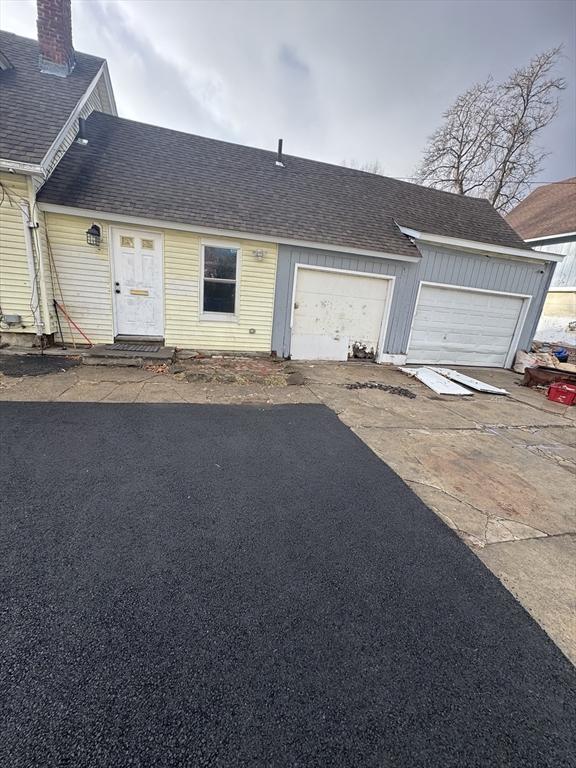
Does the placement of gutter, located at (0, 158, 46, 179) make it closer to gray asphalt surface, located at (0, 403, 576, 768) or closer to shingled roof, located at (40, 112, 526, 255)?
shingled roof, located at (40, 112, 526, 255)

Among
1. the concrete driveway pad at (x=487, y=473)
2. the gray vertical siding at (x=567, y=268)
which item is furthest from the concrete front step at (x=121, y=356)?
the gray vertical siding at (x=567, y=268)

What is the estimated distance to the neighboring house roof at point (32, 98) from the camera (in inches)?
224

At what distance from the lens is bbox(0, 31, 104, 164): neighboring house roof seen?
18.6 ft

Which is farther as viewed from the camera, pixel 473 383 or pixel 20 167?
pixel 473 383

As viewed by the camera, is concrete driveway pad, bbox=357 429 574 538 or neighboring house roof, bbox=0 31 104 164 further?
neighboring house roof, bbox=0 31 104 164

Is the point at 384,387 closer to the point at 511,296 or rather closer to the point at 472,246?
the point at 472,246

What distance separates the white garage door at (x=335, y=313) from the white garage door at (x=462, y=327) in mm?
1241

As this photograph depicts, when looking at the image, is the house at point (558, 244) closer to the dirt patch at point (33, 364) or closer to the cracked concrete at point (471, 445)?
the cracked concrete at point (471, 445)

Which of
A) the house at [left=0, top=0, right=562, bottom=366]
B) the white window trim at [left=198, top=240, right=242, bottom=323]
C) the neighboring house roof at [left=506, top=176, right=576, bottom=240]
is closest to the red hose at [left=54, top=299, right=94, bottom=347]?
the house at [left=0, top=0, right=562, bottom=366]

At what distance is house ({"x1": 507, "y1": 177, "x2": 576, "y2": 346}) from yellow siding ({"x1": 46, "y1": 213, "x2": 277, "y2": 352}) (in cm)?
1259

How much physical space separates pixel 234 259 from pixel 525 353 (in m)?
8.56

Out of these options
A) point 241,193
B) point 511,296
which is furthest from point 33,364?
point 511,296

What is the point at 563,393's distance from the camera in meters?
6.96

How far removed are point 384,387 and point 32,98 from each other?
8786 mm
